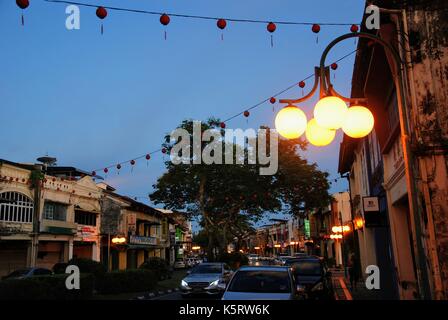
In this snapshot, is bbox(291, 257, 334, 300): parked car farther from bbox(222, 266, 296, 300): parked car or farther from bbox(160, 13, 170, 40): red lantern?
bbox(160, 13, 170, 40): red lantern

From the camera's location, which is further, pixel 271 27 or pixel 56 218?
pixel 56 218

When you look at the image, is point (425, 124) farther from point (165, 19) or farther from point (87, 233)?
point (87, 233)

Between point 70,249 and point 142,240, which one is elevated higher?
point 142,240

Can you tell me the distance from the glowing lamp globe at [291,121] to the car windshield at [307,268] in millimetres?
14025

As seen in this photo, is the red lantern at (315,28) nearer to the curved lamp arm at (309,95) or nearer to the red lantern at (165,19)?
the red lantern at (165,19)

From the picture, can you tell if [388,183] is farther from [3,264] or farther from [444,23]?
[3,264]

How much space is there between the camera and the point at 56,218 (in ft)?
102

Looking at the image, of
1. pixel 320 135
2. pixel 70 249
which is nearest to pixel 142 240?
pixel 70 249

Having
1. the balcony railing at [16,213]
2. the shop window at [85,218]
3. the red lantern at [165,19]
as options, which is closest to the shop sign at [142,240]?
the shop window at [85,218]

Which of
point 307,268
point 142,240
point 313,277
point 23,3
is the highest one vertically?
point 23,3

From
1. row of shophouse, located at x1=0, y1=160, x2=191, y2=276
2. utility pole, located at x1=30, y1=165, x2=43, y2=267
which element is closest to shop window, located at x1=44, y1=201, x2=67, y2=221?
row of shophouse, located at x1=0, y1=160, x2=191, y2=276

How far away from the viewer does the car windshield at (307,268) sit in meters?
18.3

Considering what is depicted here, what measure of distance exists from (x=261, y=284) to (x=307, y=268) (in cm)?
855
